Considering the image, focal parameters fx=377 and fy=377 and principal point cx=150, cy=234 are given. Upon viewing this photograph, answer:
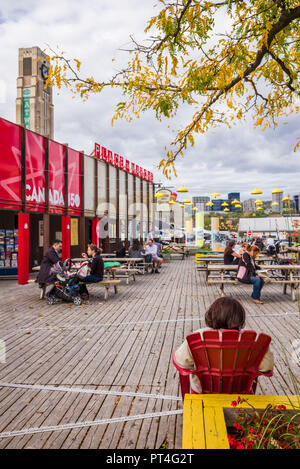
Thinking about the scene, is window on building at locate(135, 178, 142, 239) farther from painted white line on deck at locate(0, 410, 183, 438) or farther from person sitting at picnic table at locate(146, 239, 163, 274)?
painted white line on deck at locate(0, 410, 183, 438)

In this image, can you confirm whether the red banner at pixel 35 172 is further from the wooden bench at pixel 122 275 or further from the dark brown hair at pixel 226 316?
the dark brown hair at pixel 226 316

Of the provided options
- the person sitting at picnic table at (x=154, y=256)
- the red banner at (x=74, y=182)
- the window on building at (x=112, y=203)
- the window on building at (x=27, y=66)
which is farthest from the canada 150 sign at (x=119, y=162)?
the window on building at (x=27, y=66)

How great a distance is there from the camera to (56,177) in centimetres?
1630

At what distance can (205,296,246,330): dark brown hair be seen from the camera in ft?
8.28

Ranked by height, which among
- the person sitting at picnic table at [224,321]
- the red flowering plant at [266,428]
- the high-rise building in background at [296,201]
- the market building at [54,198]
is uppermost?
the market building at [54,198]

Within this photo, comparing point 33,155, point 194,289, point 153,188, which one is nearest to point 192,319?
point 194,289

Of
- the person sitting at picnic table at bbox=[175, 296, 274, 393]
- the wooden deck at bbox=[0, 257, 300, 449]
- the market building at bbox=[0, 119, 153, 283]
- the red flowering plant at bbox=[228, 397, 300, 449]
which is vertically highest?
the market building at bbox=[0, 119, 153, 283]

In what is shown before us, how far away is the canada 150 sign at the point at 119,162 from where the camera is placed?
22217 millimetres

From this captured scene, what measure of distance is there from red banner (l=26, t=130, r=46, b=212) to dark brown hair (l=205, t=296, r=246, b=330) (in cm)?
1254

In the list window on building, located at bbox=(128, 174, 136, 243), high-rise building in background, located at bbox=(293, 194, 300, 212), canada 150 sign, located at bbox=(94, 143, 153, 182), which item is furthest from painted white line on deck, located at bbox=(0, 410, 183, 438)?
window on building, located at bbox=(128, 174, 136, 243)

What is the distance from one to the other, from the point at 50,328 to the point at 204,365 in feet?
15.4

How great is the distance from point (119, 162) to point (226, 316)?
77.8 feet

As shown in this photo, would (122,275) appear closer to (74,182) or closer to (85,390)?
(74,182)

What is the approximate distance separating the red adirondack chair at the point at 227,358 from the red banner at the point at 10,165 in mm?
11636
